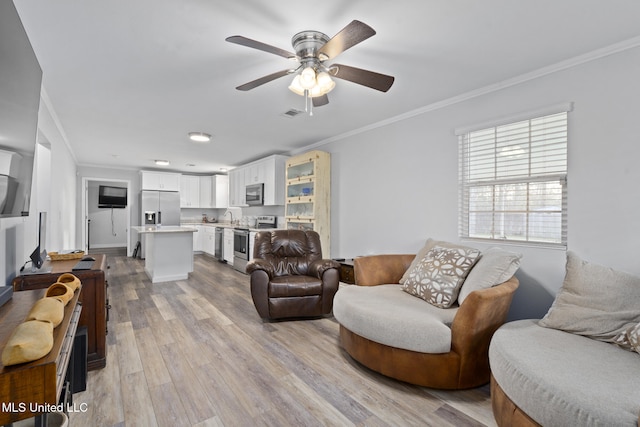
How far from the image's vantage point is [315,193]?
4.71 metres

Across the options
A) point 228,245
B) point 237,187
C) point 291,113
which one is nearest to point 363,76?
point 291,113

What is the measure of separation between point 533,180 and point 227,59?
9.16 ft

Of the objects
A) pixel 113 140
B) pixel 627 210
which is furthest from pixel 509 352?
pixel 113 140

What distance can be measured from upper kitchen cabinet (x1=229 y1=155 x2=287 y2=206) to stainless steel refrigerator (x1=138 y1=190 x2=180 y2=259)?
7.12 ft

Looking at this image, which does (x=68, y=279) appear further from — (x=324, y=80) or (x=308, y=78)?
(x=324, y=80)

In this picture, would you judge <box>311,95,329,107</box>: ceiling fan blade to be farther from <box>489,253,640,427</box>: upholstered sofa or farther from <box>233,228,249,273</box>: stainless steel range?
<box>233,228,249,273</box>: stainless steel range

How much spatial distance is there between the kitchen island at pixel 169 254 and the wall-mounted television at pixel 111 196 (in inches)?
185

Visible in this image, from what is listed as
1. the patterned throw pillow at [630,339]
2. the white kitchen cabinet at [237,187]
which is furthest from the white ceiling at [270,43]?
the white kitchen cabinet at [237,187]

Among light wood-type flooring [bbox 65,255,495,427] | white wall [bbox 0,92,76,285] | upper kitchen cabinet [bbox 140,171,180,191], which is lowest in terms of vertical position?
light wood-type flooring [bbox 65,255,495,427]

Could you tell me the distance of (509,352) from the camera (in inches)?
64.0

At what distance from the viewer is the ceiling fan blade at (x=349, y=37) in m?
1.49

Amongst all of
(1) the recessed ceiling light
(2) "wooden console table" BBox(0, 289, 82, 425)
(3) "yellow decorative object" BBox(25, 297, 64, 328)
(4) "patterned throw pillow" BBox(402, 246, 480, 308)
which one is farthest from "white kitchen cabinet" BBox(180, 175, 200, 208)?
(2) "wooden console table" BBox(0, 289, 82, 425)

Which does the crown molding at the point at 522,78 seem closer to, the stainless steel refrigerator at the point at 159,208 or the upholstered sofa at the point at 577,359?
the upholstered sofa at the point at 577,359

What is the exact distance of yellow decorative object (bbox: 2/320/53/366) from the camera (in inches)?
29.6
